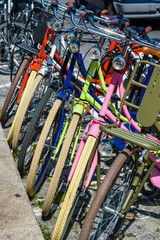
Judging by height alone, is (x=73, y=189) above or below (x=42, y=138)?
below

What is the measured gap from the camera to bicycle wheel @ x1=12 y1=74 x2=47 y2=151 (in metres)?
4.01

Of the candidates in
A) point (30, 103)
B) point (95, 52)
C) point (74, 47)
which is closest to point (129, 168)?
point (95, 52)

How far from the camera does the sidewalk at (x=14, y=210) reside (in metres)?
3.07

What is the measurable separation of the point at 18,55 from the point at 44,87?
2.64 feet

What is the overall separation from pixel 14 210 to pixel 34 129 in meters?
0.80

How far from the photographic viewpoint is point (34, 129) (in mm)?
3746

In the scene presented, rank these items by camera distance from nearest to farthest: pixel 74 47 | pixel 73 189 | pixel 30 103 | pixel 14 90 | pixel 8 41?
pixel 73 189, pixel 74 47, pixel 30 103, pixel 14 90, pixel 8 41

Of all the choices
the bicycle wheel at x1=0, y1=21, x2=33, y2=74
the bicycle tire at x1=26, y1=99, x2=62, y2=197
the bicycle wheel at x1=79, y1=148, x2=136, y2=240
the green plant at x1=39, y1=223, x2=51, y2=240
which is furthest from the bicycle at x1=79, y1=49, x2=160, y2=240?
the bicycle wheel at x1=0, y1=21, x2=33, y2=74

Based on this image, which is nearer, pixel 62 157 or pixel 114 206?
pixel 114 206

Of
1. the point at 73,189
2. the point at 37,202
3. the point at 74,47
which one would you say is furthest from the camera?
the point at 37,202

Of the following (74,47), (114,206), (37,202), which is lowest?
(37,202)

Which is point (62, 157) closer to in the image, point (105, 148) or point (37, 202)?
point (105, 148)

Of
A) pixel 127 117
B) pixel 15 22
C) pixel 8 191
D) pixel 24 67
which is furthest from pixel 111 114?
pixel 15 22

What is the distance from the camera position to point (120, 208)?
3.06 meters
